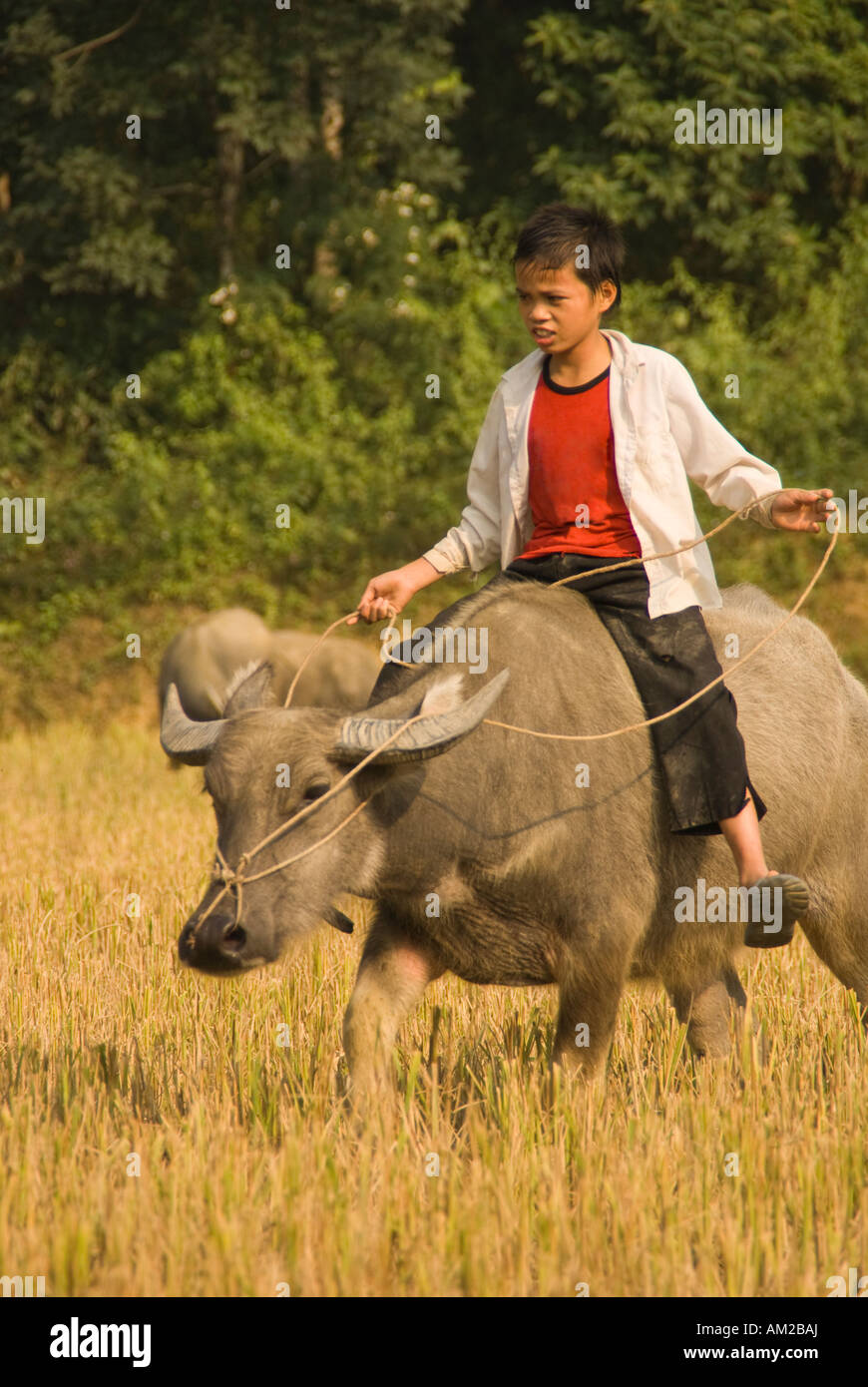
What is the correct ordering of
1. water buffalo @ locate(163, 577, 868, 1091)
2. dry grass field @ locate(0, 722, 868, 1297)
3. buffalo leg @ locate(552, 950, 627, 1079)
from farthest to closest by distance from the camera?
buffalo leg @ locate(552, 950, 627, 1079) < water buffalo @ locate(163, 577, 868, 1091) < dry grass field @ locate(0, 722, 868, 1297)

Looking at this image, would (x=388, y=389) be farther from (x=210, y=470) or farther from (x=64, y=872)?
(x=64, y=872)

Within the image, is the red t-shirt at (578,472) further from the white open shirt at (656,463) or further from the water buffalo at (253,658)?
the water buffalo at (253,658)

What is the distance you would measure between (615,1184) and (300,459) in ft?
43.8

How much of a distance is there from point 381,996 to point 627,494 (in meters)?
1.40

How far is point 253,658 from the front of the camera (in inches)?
434

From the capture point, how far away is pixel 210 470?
614 inches

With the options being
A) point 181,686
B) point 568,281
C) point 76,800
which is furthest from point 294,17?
point 568,281

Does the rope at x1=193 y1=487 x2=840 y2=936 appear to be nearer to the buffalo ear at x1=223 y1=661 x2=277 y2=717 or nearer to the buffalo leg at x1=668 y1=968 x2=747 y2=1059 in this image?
the buffalo ear at x1=223 y1=661 x2=277 y2=717

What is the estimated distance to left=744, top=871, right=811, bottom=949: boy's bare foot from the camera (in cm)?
340

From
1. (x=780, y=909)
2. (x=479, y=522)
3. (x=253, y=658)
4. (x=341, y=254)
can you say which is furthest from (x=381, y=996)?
(x=341, y=254)

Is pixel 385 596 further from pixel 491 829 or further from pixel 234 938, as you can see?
pixel 234 938

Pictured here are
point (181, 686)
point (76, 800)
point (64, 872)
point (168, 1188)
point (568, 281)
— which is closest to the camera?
point (168, 1188)

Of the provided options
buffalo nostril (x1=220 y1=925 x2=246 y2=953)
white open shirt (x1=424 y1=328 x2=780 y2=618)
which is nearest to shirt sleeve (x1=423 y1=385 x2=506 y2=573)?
white open shirt (x1=424 y1=328 x2=780 y2=618)

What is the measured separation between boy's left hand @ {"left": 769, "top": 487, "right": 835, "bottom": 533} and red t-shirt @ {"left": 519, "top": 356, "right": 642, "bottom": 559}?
1.21 feet
